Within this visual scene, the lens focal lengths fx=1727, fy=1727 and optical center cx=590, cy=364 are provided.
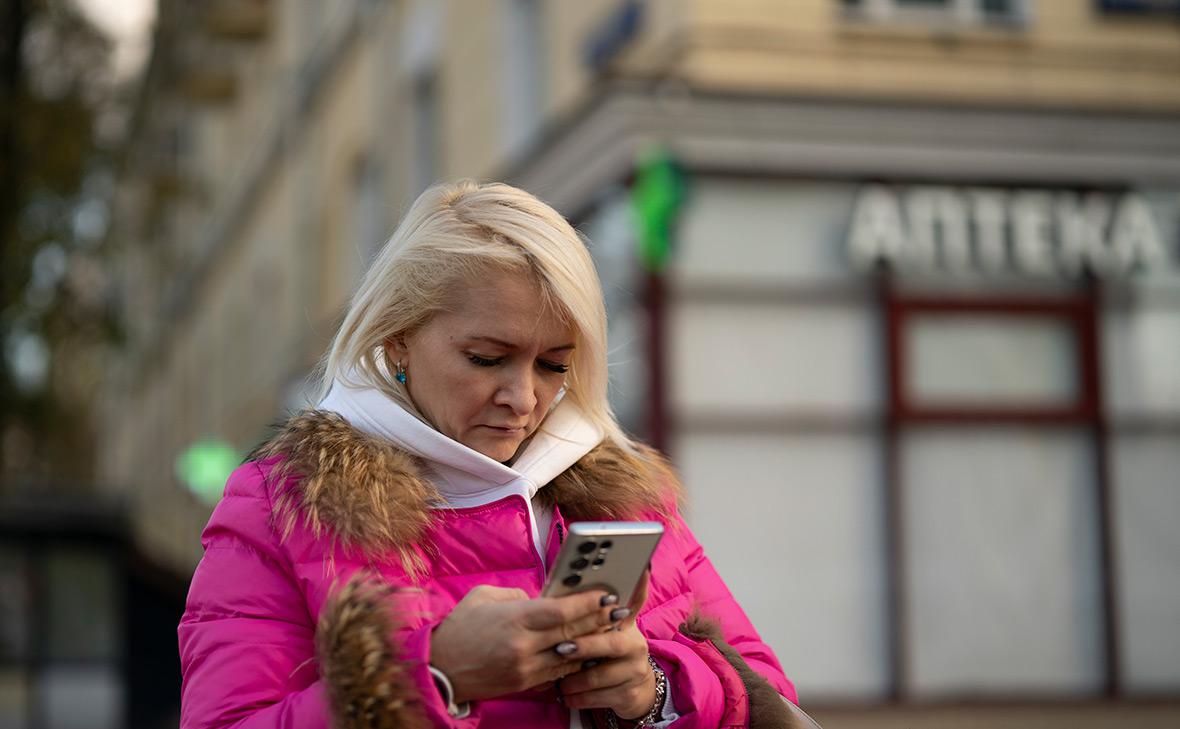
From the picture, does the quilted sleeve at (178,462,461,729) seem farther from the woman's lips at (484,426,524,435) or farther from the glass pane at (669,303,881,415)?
the glass pane at (669,303,881,415)

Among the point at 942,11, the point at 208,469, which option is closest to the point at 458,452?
the point at 942,11

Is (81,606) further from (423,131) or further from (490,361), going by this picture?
(490,361)

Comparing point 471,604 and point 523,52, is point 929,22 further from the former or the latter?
point 471,604

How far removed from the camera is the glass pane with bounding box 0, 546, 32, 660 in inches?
880

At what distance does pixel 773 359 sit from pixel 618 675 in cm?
782

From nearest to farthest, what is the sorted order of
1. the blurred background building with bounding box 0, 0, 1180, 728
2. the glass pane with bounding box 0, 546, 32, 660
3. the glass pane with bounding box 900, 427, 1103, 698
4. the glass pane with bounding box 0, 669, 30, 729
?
the blurred background building with bounding box 0, 0, 1180, 728
the glass pane with bounding box 900, 427, 1103, 698
the glass pane with bounding box 0, 669, 30, 729
the glass pane with bounding box 0, 546, 32, 660

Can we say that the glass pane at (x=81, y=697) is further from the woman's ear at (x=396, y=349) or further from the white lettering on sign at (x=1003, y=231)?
the woman's ear at (x=396, y=349)

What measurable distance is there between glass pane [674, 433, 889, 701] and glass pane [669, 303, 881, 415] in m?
0.21

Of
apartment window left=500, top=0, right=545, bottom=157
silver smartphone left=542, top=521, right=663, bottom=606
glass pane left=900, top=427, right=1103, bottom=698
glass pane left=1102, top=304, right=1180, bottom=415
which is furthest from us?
apartment window left=500, top=0, right=545, bottom=157

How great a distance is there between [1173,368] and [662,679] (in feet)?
28.0

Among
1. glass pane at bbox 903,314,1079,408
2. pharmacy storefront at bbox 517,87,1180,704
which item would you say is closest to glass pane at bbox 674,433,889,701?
pharmacy storefront at bbox 517,87,1180,704

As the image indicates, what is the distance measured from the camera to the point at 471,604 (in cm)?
208

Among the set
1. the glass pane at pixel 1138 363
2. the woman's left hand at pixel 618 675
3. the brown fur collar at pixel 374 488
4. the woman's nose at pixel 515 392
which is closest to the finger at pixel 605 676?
the woman's left hand at pixel 618 675

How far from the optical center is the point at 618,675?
214cm
